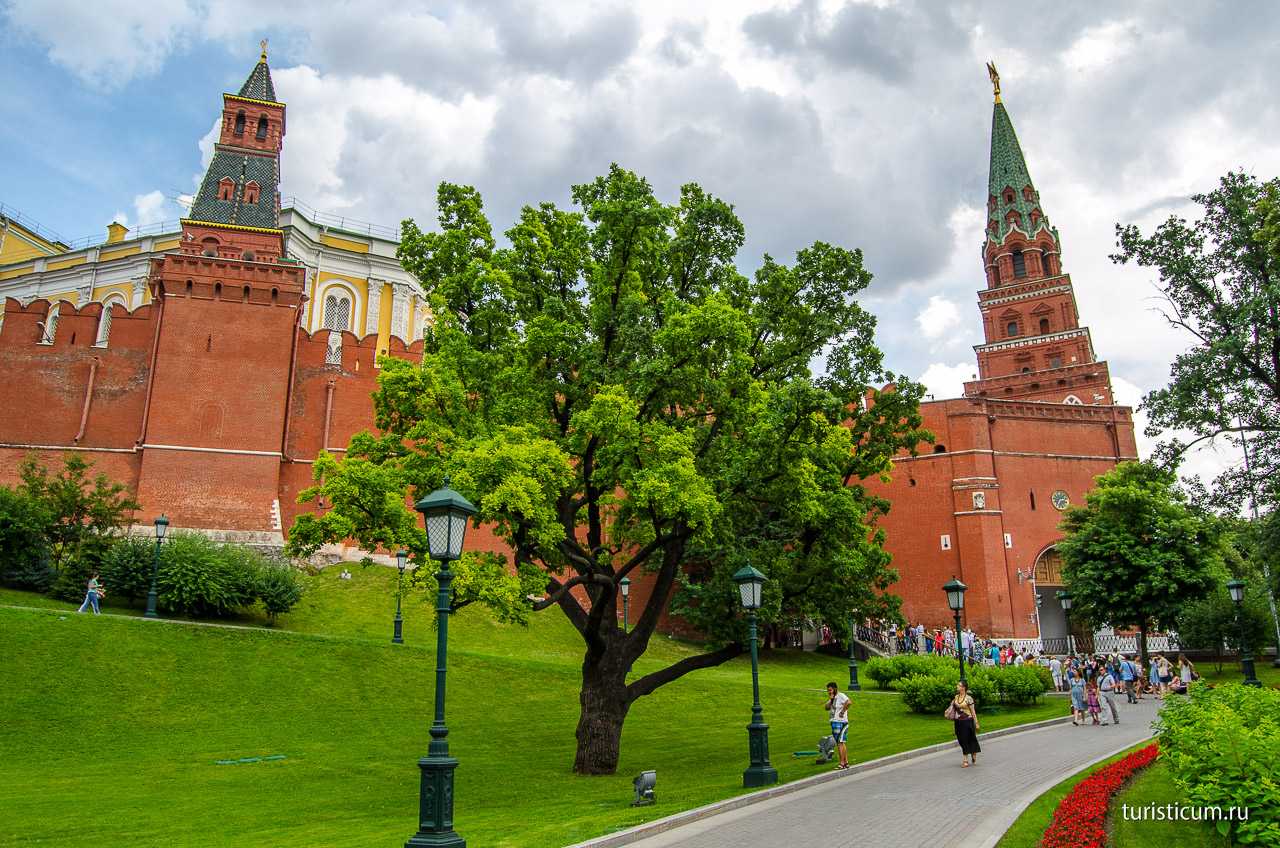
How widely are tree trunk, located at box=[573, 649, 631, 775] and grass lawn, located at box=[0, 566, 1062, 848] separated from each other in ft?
1.12

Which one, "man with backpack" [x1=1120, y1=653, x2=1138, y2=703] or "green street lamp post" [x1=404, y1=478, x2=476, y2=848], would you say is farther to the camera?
"man with backpack" [x1=1120, y1=653, x2=1138, y2=703]

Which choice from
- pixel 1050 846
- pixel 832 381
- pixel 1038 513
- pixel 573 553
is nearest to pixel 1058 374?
pixel 1038 513

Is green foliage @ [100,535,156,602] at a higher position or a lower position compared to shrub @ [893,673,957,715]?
higher

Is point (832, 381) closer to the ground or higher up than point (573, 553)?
higher up

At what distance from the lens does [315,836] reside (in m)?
9.52

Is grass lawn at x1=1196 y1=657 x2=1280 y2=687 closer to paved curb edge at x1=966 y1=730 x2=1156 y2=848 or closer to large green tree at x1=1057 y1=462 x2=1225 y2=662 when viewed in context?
large green tree at x1=1057 y1=462 x2=1225 y2=662

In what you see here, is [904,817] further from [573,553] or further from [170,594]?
[170,594]

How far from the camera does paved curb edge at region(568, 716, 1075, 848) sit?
28.1 ft

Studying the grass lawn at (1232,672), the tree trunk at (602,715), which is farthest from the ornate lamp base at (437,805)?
the grass lawn at (1232,672)

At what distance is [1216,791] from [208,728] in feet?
55.1

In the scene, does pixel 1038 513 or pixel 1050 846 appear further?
pixel 1038 513

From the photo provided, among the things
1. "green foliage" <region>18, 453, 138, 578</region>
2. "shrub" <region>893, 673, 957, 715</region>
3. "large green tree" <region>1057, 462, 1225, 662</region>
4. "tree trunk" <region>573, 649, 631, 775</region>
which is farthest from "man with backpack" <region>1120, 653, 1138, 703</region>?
"green foliage" <region>18, 453, 138, 578</region>

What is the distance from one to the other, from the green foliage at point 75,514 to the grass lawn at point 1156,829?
27483mm

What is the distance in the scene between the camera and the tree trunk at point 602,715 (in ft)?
45.9
